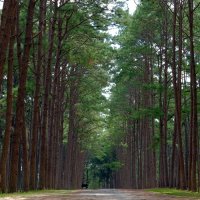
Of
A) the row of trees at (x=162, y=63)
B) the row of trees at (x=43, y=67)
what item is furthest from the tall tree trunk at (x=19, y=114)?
the row of trees at (x=162, y=63)

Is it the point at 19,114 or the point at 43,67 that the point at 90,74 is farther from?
the point at 19,114

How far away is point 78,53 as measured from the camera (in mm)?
27391

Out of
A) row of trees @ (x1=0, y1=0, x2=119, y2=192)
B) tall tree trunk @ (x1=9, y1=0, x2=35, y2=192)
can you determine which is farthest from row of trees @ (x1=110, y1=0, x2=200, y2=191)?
tall tree trunk @ (x1=9, y1=0, x2=35, y2=192)

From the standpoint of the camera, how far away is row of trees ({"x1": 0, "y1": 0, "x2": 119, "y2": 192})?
53.6 feet

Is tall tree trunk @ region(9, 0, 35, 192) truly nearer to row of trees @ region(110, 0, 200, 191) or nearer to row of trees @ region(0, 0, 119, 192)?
row of trees @ region(0, 0, 119, 192)

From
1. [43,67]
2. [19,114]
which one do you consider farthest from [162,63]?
[19,114]

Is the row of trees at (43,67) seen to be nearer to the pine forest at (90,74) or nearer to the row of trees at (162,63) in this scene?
the pine forest at (90,74)

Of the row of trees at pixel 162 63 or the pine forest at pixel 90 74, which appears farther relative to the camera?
the row of trees at pixel 162 63

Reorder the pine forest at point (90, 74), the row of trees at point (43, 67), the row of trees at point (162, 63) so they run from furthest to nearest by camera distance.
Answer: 1. the row of trees at point (162, 63)
2. the pine forest at point (90, 74)
3. the row of trees at point (43, 67)

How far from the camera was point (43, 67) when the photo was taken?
26.8m

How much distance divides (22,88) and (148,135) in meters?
25.3

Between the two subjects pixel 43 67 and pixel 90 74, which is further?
pixel 90 74

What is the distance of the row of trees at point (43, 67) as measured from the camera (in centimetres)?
1634

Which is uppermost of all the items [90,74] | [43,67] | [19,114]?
[90,74]
